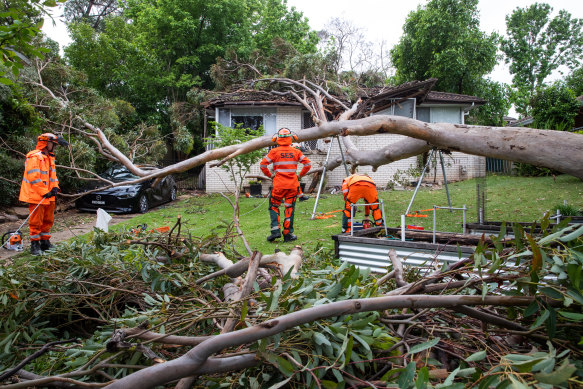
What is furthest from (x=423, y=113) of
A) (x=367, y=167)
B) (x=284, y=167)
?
(x=284, y=167)

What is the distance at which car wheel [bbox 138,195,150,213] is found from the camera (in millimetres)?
12500

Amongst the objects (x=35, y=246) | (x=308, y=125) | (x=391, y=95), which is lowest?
(x=35, y=246)

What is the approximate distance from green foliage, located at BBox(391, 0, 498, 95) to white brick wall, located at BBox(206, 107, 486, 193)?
244 inches

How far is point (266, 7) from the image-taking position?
27297 millimetres

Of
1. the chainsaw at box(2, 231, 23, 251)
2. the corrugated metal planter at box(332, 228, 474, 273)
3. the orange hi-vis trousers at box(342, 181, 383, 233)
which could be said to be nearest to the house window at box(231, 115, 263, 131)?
the orange hi-vis trousers at box(342, 181, 383, 233)

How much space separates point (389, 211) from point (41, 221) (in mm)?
8603

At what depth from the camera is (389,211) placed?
36.2ft

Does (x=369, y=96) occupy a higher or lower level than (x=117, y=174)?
higher

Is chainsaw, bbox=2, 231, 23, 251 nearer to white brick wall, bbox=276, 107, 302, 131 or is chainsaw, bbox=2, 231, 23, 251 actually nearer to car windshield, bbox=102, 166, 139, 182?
car windshield, bbox=102, 166, 139, 182

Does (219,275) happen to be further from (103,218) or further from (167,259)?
(103,218)

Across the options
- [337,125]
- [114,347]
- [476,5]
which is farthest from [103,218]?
[476,5]

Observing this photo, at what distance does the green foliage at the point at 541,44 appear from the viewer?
37.5 metres

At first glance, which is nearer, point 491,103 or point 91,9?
point 491,103

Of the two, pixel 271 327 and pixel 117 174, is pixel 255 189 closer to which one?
pixel 117 174
